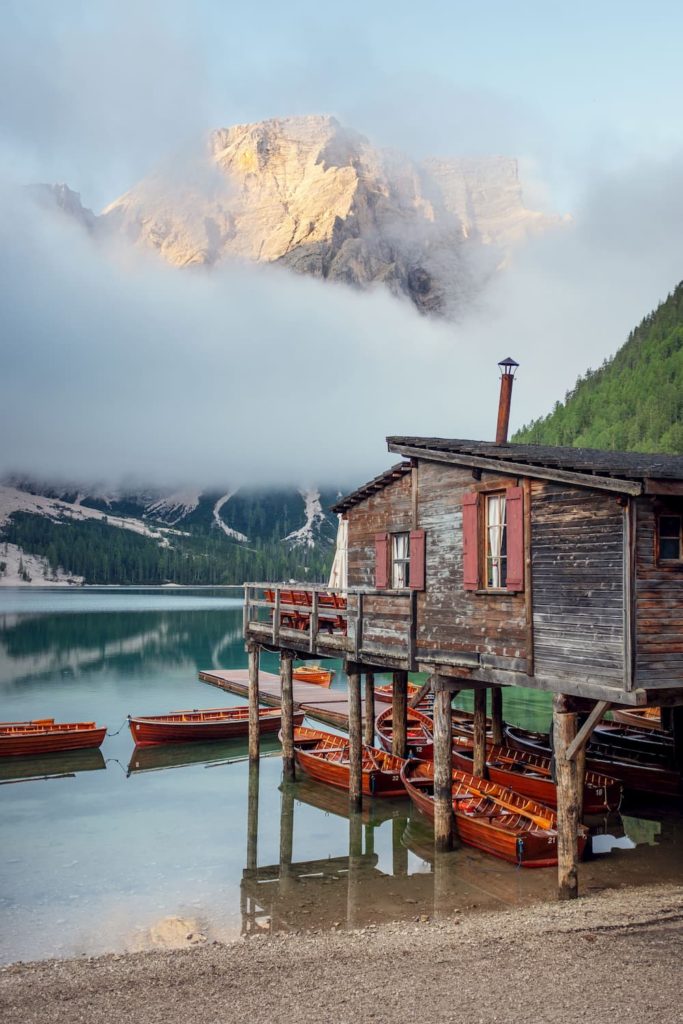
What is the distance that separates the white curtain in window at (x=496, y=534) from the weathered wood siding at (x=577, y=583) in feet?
4.00

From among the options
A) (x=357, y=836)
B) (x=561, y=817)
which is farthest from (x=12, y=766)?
(x=561, y=817)

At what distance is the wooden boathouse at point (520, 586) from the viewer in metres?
14.7

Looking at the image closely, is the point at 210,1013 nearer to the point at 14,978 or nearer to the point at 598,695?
the point at 14,978

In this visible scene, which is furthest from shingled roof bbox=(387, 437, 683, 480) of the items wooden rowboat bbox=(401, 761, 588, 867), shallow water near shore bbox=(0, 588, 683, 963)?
shallow water near shore bbox=(0, 588, 683, 963)

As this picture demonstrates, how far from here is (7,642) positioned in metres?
85.0

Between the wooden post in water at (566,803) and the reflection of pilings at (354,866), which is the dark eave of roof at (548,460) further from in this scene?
the reflection of pilings at (354,866)

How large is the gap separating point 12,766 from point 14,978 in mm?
21003

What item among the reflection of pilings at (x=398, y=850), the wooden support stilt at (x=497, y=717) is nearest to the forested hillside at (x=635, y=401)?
the wooden support stilt at (x=497, y=717)

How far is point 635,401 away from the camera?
433 ft

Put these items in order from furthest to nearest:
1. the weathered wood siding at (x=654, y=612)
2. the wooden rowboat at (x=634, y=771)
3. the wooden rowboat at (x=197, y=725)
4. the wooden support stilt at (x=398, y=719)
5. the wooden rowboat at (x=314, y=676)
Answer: the wooden rowboat at (x=314, y=676), the wooden rowboat at (x=197, y=725), the wooden support stilt at (x=398, y=719), the wooden rowboat at (x=634, y=771), the weathered wood siding at (x=654, y=612)

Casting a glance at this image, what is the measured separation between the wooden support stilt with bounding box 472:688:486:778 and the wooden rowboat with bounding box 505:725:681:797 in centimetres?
231

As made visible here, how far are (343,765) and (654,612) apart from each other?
13.9 meters

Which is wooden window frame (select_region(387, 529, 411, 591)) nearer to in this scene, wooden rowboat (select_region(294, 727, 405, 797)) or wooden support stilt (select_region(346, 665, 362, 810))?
wooden support stilt (select_region(346, 665, 362, 810))

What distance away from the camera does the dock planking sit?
40781 millimetres
